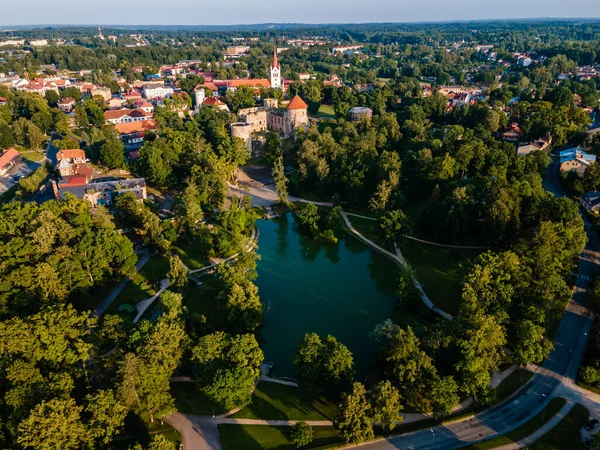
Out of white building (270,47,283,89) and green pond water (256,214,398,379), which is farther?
white building (270,47,283,89)

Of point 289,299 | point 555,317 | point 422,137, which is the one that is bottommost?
point 289,299

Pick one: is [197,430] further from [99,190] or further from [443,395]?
[99,190]

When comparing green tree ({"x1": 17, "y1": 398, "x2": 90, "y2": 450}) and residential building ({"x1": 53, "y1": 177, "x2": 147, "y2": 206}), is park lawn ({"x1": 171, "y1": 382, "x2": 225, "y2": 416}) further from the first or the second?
residential building ({"x1": 53, "y1": 177, "x2": 147, "y2": 206})

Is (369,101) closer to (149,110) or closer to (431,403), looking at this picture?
(149,110)

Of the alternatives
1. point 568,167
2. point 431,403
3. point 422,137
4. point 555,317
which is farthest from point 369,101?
point 431,403

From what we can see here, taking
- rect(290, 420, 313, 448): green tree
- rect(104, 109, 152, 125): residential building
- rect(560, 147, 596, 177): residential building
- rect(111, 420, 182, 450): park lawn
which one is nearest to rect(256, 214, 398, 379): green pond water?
rect(290, 420, 313, 448): green tree
